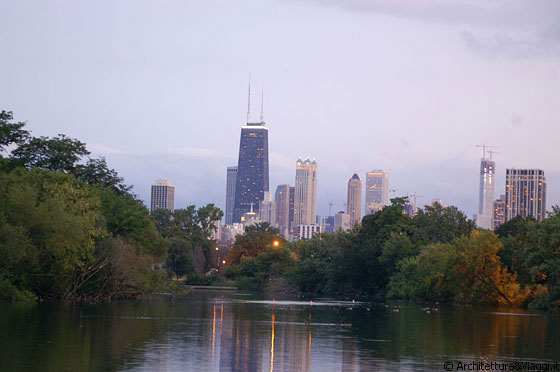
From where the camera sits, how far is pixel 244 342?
24531mm

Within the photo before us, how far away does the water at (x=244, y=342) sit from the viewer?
61.9ft

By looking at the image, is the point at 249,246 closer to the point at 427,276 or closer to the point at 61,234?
the point at 427,276

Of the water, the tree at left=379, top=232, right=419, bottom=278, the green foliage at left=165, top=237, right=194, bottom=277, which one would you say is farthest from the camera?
the green foliage at left=165, top=237, right=194, bottom=277

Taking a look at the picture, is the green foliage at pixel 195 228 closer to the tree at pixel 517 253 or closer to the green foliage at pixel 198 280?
the green foliage at pixel 198 280

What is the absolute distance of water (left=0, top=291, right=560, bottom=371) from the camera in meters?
18.9

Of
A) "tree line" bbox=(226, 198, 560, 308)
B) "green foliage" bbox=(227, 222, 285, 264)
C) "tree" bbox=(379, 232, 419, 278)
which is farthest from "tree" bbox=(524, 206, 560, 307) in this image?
"green foliage" bbox=(227, 222, 285, 264)

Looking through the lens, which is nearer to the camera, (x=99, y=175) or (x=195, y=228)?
(x=99, y=175)

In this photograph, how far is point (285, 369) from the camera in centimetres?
1831

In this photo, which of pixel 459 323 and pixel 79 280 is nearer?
pixel 459 323

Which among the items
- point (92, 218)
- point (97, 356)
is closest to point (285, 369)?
point (97, 356)

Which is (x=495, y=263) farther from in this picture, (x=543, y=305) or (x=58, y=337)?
(x=58, y=337)

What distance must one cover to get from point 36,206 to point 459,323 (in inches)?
→ 962

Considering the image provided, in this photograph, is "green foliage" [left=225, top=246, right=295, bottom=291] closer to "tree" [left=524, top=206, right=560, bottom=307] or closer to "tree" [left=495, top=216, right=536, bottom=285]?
"tree" [left=495, top=216, right=536, bottom=285]

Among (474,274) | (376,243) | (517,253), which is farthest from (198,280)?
(517,253)
